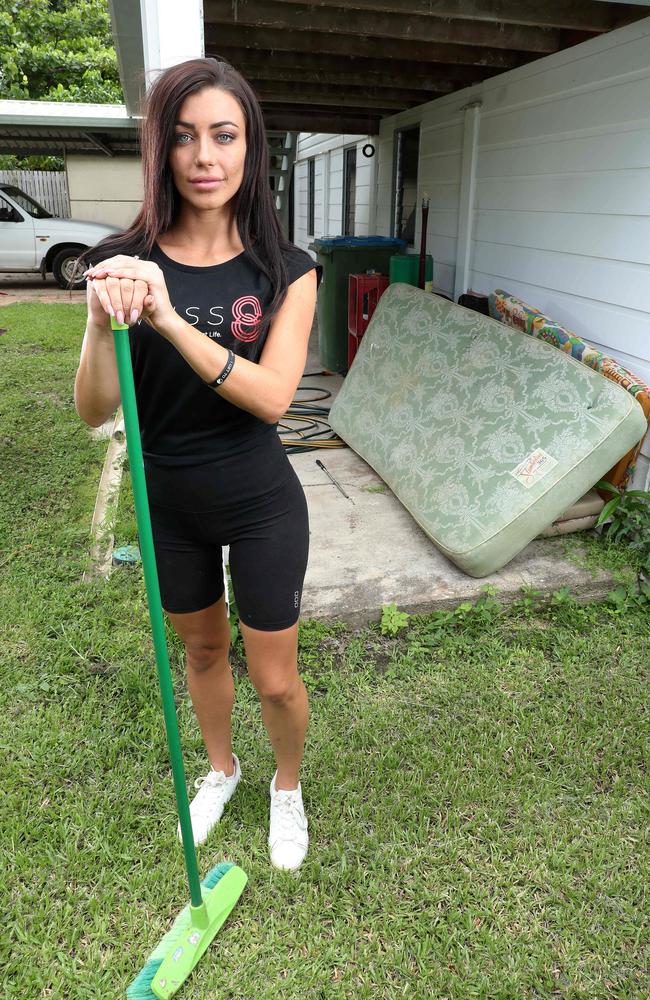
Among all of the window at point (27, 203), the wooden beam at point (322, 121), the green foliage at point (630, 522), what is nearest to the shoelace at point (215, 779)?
the green foliage at point (630, 522)

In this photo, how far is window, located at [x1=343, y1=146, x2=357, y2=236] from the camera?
28.5ft

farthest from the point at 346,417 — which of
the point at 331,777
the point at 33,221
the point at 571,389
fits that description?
the point at 33,221

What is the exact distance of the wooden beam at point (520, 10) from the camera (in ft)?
11.3

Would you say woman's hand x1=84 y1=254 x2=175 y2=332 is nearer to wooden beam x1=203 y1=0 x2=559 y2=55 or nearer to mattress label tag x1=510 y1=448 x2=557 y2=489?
mattress label tag x1=510 y1=448 x2=557 y2=489

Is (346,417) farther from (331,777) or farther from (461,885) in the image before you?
(461,885)

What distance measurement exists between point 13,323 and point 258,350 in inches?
334

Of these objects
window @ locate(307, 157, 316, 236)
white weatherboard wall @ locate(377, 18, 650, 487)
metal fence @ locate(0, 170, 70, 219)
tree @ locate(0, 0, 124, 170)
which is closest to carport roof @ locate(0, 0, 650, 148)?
white weatherboard wall @ locate(377, 18, 650, 487)

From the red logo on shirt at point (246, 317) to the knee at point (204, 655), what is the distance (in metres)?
0.80

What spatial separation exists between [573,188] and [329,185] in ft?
20.7

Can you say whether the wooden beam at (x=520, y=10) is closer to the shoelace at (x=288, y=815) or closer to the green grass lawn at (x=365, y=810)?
the green grass lawn at (x=365, y=810)

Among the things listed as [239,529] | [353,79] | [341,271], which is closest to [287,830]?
[239,529]

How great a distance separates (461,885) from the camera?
6.22 feet

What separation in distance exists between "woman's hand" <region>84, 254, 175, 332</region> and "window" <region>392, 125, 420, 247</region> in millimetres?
6012

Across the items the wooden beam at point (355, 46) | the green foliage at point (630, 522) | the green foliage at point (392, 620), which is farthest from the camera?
the wooden beam at point (355, 46)
